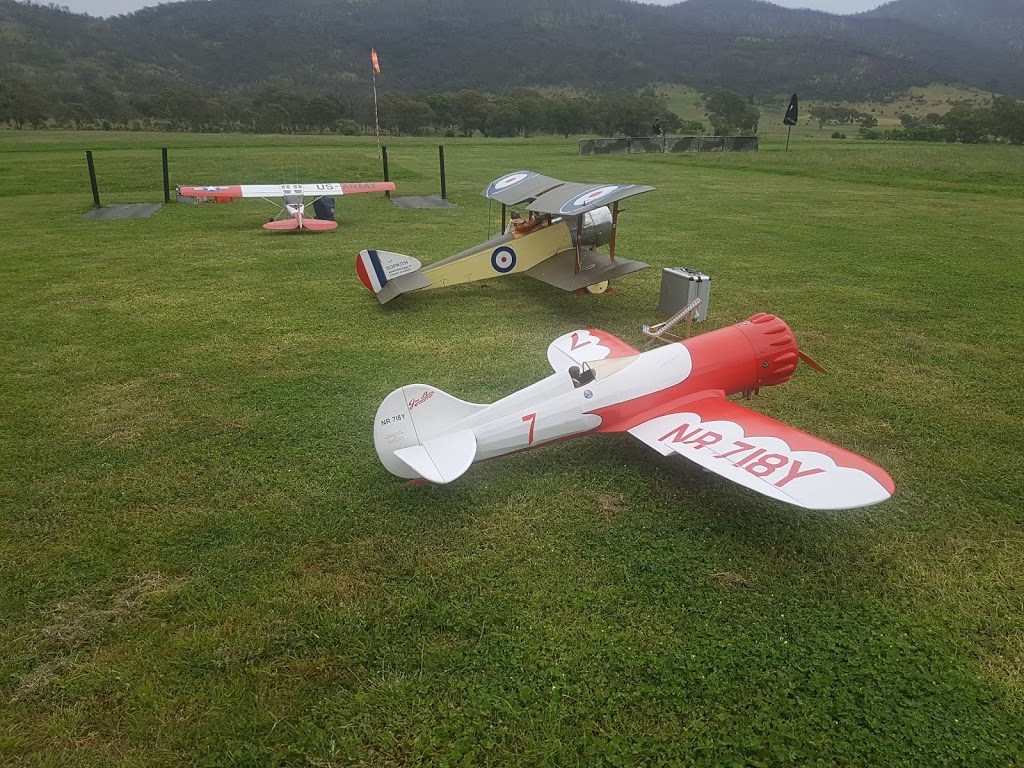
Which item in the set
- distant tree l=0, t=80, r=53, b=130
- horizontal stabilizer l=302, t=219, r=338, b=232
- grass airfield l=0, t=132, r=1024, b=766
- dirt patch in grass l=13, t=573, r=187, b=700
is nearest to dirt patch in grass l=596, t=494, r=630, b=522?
grass airfield l=0, t=132, r=1024, b=766

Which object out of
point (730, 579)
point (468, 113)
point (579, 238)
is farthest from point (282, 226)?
point (468, 113)

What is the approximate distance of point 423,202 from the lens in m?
20.8

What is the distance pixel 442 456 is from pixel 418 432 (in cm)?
34

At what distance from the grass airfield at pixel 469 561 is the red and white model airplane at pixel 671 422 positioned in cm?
47

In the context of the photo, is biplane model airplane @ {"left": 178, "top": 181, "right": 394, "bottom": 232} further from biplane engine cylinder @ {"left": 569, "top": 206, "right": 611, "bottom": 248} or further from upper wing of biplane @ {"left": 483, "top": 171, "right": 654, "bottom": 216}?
biplane engine cylinder @ {"left": 569, "top": 206, "right": 611, "bottom": 248}

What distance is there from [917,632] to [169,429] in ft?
21.7

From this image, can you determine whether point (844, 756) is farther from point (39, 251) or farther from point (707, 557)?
point (39, 251)

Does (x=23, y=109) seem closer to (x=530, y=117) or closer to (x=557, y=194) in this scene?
(x=530, y=117)

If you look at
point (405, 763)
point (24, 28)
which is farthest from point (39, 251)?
point (24, 28)

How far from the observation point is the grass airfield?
3.12 m

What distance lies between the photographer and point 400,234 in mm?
15664

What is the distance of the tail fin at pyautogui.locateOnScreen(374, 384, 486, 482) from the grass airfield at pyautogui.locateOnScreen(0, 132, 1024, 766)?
498mm

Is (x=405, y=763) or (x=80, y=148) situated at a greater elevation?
(x=80, y=148)

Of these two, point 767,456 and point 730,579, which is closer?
point 730,579
